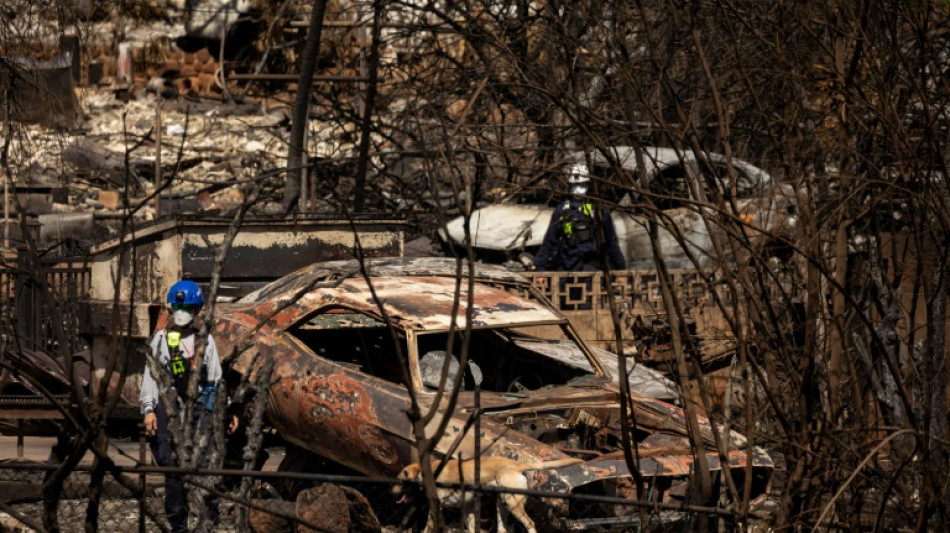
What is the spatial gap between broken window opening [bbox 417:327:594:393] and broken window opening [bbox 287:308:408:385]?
512mm

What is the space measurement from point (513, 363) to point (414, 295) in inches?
41.6

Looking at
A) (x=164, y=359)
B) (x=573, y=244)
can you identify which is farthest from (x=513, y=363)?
(x=573, y=244)

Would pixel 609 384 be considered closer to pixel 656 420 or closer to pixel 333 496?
pixel 656 420

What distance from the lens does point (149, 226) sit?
1051cm

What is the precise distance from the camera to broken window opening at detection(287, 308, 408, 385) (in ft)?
27.0

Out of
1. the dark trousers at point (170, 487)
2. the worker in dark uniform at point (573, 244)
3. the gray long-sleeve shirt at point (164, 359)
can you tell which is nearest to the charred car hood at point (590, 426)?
the gray long-sleeve shirt at point (164, 359)

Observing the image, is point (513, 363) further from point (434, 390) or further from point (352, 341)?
point (434, 390)

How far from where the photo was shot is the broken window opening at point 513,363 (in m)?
8.43

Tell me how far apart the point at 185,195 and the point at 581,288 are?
31.7 ft

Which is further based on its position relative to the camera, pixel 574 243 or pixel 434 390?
pixel 574 243

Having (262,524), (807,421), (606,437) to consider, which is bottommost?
(262,524)

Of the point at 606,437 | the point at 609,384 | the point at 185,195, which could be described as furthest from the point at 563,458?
the point at 185,195

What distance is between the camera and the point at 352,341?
30.0 ft

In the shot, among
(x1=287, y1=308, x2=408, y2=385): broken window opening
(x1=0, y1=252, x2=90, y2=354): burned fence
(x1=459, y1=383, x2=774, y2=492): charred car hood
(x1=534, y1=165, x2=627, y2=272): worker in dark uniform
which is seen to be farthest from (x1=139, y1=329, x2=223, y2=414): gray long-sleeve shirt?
(x1=534, y1=165, x2=627, y2=272): worker in dark uniform
